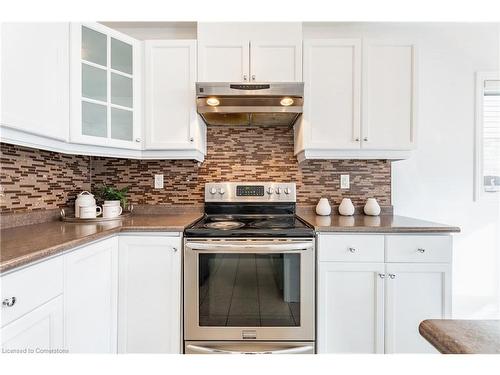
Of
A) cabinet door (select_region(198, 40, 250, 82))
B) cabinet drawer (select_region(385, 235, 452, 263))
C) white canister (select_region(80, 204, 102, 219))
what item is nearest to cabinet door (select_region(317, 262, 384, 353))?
cabinet drawer (select_region(385, 235, 452, 263))

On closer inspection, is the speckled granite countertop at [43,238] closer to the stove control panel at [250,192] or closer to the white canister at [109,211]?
the white canister at [109,211]

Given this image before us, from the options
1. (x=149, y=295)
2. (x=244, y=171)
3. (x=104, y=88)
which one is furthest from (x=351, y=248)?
(x=104, y=88)

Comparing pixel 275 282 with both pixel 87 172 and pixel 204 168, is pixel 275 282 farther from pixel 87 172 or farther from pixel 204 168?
pixel 87 172

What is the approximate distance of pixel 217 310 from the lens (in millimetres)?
1556

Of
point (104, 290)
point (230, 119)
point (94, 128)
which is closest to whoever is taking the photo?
point (104, 290)

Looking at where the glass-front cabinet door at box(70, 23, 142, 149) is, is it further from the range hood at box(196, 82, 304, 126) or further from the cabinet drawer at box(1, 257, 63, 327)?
the cabinet drawer at box(1, 257, 63, 327)

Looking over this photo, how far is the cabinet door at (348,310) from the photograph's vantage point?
5.07ft

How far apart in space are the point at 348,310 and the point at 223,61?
1.82 m

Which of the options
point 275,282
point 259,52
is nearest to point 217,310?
point 275,282

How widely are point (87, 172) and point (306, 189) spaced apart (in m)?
1.84

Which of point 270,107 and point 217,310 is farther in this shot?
point 270,107

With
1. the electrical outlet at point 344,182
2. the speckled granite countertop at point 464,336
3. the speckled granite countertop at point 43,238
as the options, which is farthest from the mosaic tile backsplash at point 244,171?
the speckled granite countertop at point 464,336

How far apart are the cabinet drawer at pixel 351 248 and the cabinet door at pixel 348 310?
0.04m

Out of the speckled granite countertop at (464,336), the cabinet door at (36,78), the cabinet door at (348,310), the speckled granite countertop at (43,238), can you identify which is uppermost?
the cabinet door at (36,78)
